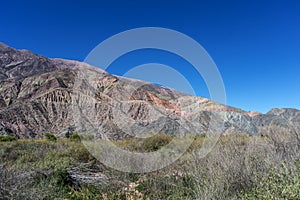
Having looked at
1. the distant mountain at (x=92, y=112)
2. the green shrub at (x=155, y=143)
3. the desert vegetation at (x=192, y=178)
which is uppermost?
the distant mountain at (x=92, y=112)

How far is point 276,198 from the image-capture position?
2645mm

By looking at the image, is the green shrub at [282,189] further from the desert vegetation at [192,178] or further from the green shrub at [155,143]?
the green shrub at [155,143]

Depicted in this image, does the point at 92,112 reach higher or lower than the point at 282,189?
higher

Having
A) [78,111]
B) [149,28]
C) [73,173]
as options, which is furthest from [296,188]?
[78,111]

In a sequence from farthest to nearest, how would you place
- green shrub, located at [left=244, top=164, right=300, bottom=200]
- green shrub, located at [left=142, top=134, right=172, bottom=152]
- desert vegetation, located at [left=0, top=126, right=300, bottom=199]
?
green shrub, located at [left=142, top=134, right=172, bottom=152]
desert vegetation, located at [left=0, top=126, right=300, bottom=199]
green shrub, located at [left=244, top=164, right=300, bottom=200]

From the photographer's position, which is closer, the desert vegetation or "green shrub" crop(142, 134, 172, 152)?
the desert vegetation

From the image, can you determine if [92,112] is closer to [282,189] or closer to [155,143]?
[155,143]

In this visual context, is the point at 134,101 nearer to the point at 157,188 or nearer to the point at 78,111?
the point at 78,111

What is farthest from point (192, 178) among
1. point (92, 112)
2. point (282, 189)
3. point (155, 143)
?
point (92, 112)

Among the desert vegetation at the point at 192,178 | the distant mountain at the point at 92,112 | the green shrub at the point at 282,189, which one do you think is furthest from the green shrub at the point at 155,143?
the green shrub at the point at 282,189

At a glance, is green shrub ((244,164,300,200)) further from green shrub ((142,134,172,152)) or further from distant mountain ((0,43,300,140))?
Result: distant mountain ((0,43,300,140))

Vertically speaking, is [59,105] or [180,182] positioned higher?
[59,105]

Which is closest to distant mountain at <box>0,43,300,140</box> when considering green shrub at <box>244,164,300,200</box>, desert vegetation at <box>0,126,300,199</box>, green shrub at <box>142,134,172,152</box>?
green shrub at <box>142,134,172,152</box>

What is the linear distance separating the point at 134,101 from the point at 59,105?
1066cm
